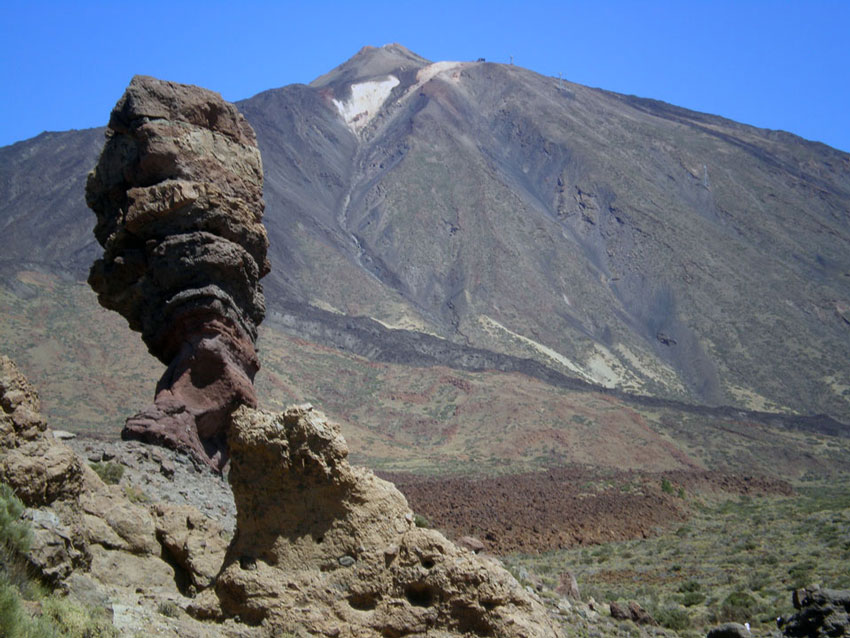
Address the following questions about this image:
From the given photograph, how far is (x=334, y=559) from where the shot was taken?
22.8ft

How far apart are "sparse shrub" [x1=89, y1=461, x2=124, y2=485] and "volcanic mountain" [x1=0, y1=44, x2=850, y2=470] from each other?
120ft

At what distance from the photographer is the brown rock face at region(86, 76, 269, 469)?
14.3 metres

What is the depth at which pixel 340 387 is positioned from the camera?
2235 inches

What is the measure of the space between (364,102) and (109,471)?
13450 centimetres

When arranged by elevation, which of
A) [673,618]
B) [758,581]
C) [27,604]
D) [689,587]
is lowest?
[27,604]

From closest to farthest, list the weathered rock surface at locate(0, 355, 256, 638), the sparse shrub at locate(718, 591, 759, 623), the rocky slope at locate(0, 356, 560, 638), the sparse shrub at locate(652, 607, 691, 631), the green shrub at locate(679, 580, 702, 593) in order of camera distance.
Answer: the weathered rock surface at locate(0, 355, 256, 638), the rocky slope at locate(0, 356, 560, 638), the sparse shrub at locate(652, 607, 691, 631), the sparse shrub at locate(718, 591, 759, 623), the green shrub at locate(679, 580, 702, 593)

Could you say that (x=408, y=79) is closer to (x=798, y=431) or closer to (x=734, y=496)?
(x=798, y=431)

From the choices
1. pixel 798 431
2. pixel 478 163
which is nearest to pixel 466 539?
pixel 798 431

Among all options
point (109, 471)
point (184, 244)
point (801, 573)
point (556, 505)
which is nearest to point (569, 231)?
point (556, 505)

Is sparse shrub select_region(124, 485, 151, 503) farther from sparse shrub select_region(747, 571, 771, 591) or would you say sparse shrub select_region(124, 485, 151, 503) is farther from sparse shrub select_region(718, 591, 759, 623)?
sparse shrub select_region(747, 571, 771, 591)

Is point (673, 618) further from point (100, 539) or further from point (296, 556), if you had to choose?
point (100, 539)

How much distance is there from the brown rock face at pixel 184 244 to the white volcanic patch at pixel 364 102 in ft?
399

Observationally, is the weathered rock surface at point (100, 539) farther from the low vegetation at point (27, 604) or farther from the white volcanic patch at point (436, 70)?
the white volcanic patch at point (436, 70)

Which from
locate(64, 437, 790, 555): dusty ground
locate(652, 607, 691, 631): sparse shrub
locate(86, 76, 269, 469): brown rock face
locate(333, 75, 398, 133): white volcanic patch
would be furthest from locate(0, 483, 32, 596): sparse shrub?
locate(333, 75, 398, 133): white volcanic patch
